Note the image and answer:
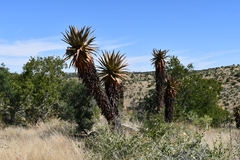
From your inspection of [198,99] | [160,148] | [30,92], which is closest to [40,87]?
[30,92]

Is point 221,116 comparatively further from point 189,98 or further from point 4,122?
point 4,122

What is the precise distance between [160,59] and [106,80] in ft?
Result: 18.4

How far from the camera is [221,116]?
84.9 ft

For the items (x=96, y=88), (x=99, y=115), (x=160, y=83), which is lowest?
(x=99, y=115)

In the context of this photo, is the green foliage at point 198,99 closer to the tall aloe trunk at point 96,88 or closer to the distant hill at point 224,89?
the tall aloe trunk at point 96,88

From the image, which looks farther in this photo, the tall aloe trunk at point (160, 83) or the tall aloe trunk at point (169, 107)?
the tall aloe trunk at point (169, 107)

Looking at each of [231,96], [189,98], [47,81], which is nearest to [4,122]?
[47,81]

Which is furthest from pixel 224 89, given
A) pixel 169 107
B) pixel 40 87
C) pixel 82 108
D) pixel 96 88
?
pixel 96 88

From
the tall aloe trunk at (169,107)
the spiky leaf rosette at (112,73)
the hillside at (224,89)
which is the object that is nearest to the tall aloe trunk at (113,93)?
the spiky leaf rosette at (112,73)

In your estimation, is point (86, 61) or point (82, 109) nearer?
point (86, 61)

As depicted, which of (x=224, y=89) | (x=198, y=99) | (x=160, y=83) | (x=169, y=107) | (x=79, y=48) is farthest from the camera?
(x=224, y=89)

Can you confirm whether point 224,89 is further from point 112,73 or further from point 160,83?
point 112,73

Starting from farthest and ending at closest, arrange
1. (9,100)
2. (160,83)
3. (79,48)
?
(9,100) → (160,83) → (79,48)

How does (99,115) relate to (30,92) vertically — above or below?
below
